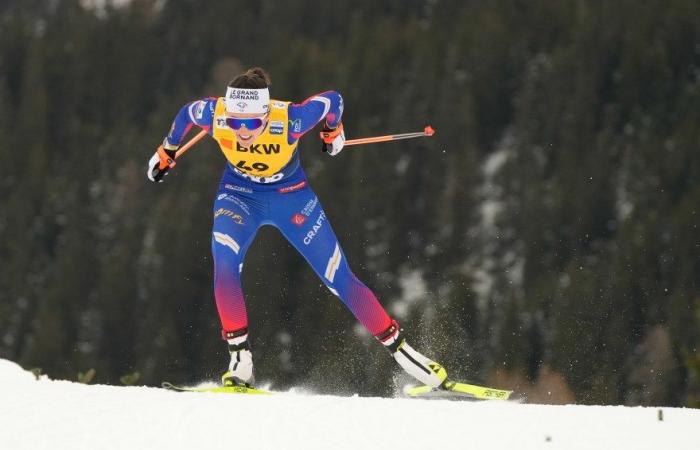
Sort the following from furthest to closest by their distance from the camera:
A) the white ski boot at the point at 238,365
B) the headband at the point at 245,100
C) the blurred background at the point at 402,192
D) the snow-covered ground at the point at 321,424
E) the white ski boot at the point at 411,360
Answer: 1. the blurred background at the point at 402,192
2. the white ski boot at the point at 411,360
3. the white ski boot at the point at 238,365
4. the headband at the point at 245,100
5. the snow-covered ground at the point at 321,424

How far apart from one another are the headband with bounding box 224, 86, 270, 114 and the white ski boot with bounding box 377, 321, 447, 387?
171cm

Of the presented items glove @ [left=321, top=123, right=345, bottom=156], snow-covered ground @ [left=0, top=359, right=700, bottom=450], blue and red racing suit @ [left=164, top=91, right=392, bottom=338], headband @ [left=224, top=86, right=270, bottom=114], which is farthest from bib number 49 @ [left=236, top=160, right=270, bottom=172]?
snow-covered ground @ [left=0, top=359, right=700, bottom=450]

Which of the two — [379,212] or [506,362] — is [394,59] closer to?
[379,212]

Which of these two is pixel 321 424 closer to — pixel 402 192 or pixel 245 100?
pixel 245 100

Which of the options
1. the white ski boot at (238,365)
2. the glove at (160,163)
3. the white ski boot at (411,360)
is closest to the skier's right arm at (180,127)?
the glove at (160,163)

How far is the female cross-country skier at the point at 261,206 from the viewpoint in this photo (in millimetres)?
7715

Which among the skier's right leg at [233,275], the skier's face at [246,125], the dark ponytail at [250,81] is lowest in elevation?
the skier's right leg at [233,275]

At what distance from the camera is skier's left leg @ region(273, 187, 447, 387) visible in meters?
7.84

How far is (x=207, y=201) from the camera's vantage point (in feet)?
217

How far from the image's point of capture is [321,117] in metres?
8.01

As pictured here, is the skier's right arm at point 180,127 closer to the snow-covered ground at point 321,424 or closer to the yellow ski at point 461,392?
the snow-covered ground at point 321,424

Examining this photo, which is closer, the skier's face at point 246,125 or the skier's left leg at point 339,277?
the skier's face at point 246,125

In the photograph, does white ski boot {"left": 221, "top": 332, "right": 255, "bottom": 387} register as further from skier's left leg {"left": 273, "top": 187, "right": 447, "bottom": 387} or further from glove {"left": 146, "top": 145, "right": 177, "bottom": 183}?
glove {"left": 146, "top": 145, "right": 177, "bottom": 183}

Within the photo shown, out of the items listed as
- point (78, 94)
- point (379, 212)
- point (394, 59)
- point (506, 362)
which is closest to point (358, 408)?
point (506, 362)
